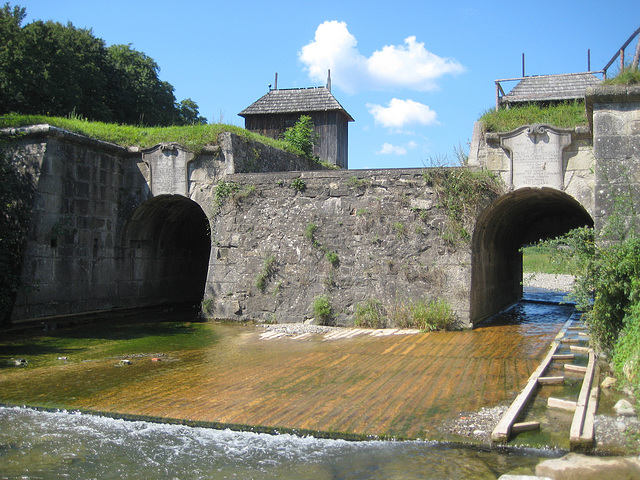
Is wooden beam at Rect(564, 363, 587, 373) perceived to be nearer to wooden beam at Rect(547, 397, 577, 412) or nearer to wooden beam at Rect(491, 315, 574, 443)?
wooden beam at Rect(491, 315, 574, 443)

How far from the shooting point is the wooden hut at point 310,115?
26.1 m

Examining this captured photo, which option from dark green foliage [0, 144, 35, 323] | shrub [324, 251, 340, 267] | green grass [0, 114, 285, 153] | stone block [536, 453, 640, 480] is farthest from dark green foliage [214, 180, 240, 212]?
stone block [536, 453, 640, 480]

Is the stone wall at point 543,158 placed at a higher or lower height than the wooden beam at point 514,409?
higher

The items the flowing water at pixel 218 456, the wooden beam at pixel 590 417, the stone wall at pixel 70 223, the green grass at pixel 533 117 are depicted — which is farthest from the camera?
the stone wall at pixel 70 223

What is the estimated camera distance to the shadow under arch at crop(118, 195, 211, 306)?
12.1 m

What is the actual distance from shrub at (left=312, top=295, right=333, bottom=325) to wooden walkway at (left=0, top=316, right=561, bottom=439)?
1.67m

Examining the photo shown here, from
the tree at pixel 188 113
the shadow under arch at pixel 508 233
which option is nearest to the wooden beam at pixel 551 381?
the shadow under arch at pixel 508 233

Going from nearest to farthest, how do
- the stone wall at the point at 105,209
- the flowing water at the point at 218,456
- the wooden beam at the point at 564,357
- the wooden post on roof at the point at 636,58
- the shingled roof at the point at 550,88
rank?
the flowing water at the point at 218,456 → the wooden beam at the point at 564,357 → the wooden post on roof at the point at 636,58 → the stone wall at the point at 105,209 → the shingled roof at the point at 550,88

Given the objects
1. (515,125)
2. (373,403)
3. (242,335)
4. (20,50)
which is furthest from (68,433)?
(20,50)

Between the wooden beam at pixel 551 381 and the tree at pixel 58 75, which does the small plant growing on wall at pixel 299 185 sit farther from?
the tree at pixel 58 75

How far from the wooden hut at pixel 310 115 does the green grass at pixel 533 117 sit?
16.1 metres

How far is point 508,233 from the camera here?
13078 millimetres

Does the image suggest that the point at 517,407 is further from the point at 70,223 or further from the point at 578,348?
the point at 70,223

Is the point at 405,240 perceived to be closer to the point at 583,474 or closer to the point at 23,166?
the point at 583,474
